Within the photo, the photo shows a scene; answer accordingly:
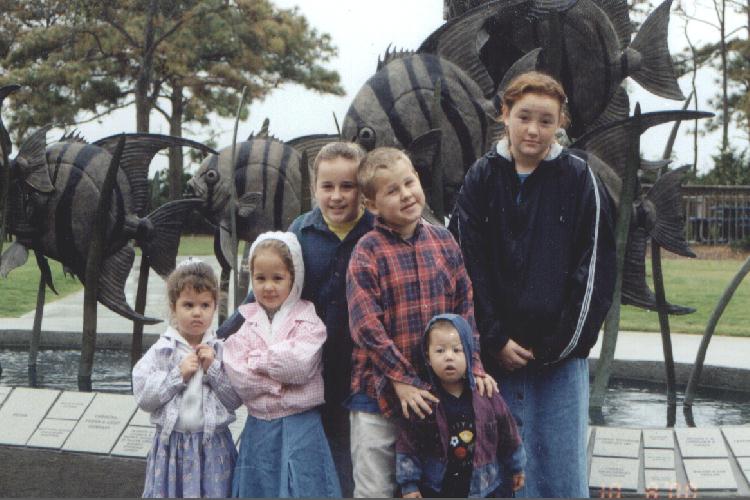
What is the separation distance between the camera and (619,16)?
19.9ft

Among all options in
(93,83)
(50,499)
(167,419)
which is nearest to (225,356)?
(167,419)

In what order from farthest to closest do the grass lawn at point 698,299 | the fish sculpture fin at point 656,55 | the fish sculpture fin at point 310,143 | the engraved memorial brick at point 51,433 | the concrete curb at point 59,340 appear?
the grass lawn at point 698,299
the concrete curb at point 59,340
the fish sculpture fin at point 310,143
the fish sculpture fin at point 656,55
the engraved memorial brick at point 51,433

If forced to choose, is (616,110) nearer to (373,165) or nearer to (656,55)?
(656,55)

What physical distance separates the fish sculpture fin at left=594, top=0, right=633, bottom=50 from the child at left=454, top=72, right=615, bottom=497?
3057 millimetres

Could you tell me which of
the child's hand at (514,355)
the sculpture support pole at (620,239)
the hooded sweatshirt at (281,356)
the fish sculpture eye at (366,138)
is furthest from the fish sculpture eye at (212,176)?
the child's hand at (514,355)

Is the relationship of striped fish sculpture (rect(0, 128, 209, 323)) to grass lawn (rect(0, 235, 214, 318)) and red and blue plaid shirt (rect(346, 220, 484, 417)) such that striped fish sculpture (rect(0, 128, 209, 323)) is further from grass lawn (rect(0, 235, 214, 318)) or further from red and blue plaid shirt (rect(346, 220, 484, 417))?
grass lawn (rect(0, 235, 214, 318))

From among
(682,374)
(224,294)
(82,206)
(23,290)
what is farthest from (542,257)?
(23,290)

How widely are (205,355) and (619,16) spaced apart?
3.80 m

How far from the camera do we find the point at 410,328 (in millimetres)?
3012

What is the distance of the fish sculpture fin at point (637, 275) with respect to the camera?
5730 millimetres

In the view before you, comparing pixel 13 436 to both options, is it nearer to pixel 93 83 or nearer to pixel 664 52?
pixel 664 52

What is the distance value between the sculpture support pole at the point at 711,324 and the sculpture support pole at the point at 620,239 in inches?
20.8

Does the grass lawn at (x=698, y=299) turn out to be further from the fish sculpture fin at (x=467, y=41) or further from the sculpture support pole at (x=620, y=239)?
the fish sculpture fin at (x=467, y=41)

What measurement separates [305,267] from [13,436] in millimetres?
2017
